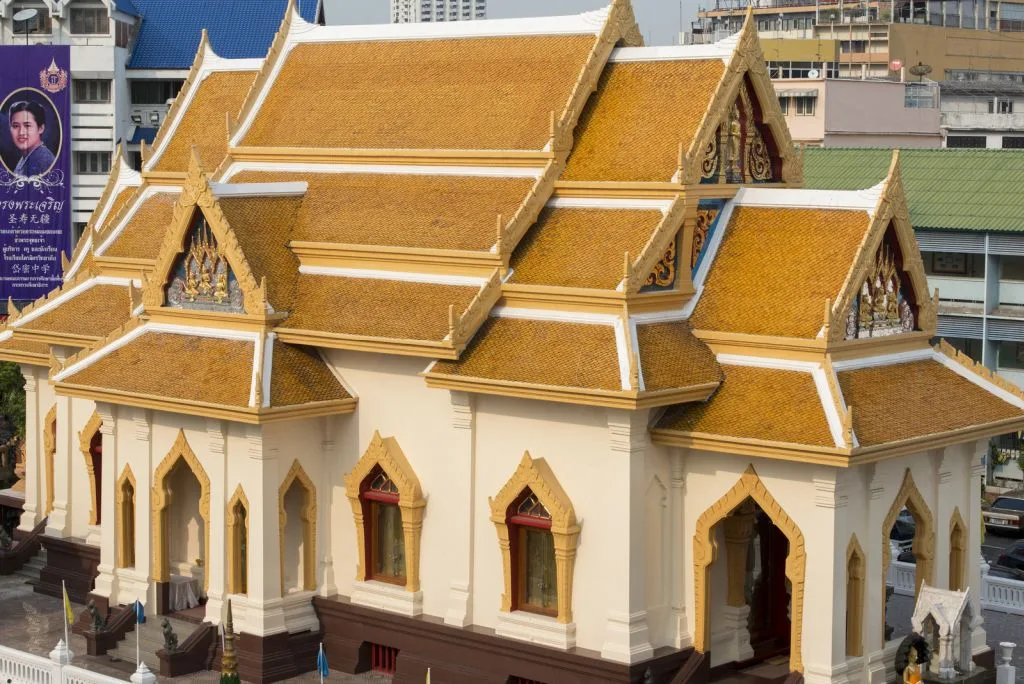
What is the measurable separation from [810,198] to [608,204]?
3.11 metres

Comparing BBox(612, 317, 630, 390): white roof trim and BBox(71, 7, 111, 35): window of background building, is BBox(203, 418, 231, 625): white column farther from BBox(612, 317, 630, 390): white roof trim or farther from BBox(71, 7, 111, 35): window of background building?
BBox(71, 7, 111, 35): window of background building

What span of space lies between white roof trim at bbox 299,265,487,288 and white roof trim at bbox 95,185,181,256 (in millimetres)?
6089

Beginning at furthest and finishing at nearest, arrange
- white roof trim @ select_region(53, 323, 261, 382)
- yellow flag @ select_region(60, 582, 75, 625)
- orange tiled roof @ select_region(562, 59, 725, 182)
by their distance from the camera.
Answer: yellow flag @ select_region(60, 582, 75, 625) → white roof trim @ select_region(53, 323, 261, 382) → orange tiled roof @ select_region(562, 59, 725, 182)

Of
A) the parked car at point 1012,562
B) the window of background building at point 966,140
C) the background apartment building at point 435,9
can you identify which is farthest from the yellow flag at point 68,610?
the background apartment building at point 435,9

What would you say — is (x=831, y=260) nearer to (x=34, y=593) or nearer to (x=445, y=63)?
(x=445, y=63)

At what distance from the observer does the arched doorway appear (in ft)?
111

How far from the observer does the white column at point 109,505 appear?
3494 cm

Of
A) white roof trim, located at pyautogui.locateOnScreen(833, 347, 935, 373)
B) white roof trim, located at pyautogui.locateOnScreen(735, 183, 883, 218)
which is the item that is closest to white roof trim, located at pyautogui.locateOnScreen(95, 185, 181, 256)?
white roof trim, located at pyautogui.locateOnScreen(735, 183, 883, 218)

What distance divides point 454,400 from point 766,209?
5.67 metres

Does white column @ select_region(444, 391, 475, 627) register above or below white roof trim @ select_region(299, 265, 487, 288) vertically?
below

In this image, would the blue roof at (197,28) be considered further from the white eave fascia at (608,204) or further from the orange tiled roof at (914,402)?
the orange tiled roof at (914,402)

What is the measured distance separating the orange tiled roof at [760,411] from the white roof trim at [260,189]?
27.9ft

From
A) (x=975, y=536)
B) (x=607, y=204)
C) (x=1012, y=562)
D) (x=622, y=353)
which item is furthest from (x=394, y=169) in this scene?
(x=1012, y=562)

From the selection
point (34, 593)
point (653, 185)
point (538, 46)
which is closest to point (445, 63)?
point (538, 46)
